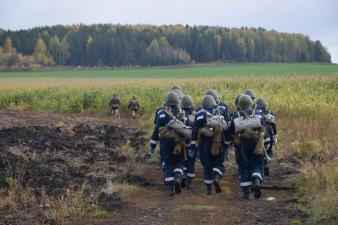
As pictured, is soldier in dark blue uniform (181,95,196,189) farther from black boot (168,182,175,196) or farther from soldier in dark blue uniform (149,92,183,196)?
black boot (168,182,175,196)

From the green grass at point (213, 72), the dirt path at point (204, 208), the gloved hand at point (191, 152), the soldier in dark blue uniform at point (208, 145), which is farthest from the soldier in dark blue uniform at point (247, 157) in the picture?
the green grass at point (213, 72)

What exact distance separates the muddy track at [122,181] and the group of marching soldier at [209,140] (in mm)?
363

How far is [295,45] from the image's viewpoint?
9781 cm

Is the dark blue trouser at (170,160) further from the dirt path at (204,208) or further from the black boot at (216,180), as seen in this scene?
the black boot at (216,180)

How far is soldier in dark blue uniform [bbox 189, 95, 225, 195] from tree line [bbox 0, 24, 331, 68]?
82656 mm

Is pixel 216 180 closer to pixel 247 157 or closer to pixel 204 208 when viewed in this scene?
pixel 247 157

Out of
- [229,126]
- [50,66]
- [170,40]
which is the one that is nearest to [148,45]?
[170,40]

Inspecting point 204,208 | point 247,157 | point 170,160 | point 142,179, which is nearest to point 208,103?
point 247,157

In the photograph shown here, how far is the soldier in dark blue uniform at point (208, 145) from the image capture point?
10273 millimetres

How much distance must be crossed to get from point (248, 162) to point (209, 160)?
0.79 meters

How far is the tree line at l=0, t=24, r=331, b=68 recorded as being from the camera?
3681 inches

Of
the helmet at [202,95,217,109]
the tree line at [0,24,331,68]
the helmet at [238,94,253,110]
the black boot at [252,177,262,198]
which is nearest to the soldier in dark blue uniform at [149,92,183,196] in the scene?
the helmet at [202,95,217,109]

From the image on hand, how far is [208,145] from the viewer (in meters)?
10.3

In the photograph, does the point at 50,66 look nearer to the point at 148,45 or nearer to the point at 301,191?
the point at 148,45
